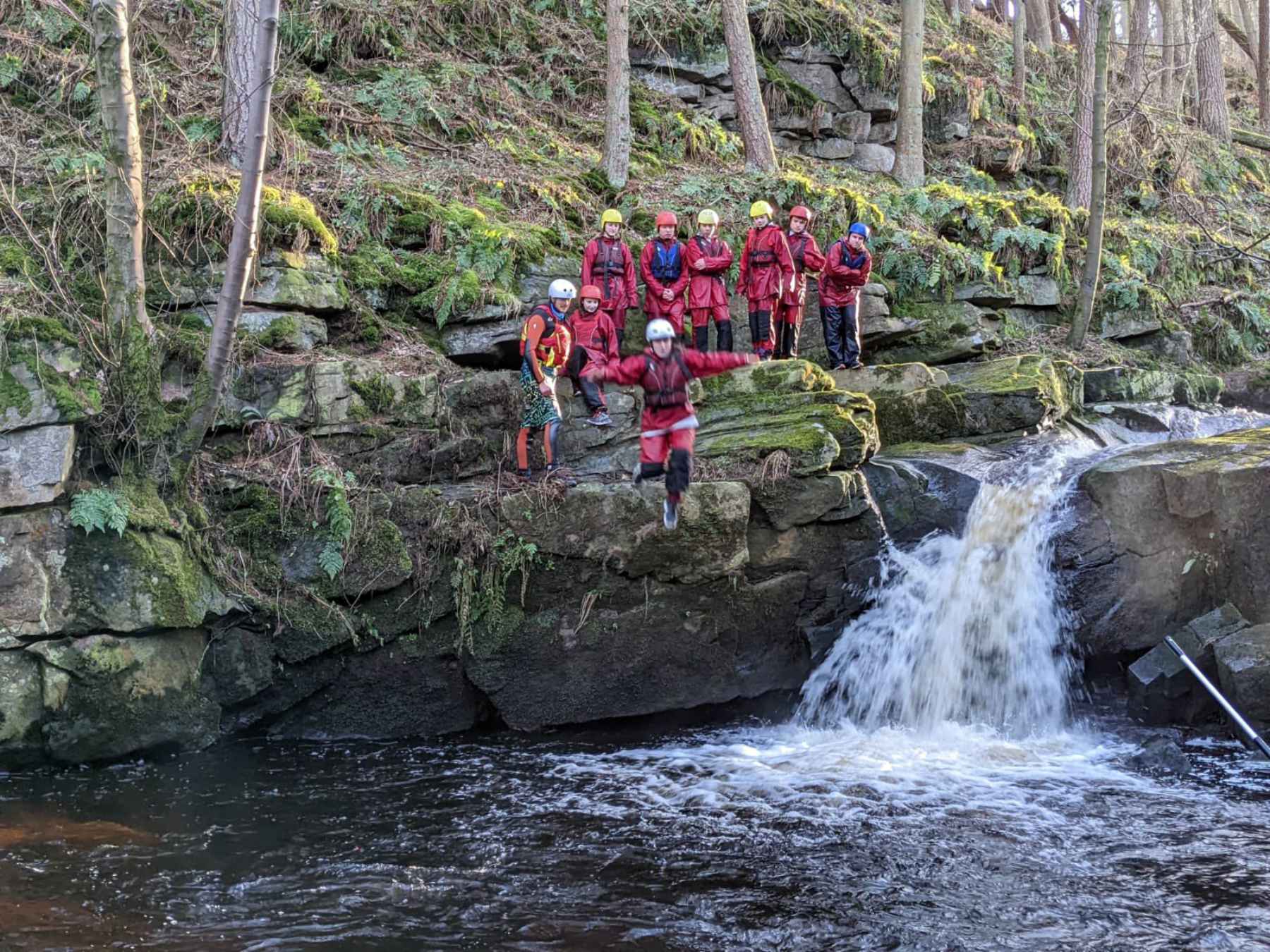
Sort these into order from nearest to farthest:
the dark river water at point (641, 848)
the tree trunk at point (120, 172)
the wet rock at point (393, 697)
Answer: the dark river water at point (641, 848) < the tree trunk at point (120, 172) < the wet rock at point (393, 697)

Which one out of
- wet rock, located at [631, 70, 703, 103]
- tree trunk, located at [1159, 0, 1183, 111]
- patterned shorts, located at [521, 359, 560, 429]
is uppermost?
tree trunk, located at [1159, 0, 1183, 111]

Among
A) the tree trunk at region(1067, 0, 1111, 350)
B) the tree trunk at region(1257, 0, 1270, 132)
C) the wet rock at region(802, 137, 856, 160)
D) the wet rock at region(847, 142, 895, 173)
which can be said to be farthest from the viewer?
the tree trunk at region(1257, 0, 1270, 132)

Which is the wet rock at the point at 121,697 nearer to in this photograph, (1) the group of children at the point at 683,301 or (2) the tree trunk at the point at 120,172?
(2) the tree trunk at the point at 120,172

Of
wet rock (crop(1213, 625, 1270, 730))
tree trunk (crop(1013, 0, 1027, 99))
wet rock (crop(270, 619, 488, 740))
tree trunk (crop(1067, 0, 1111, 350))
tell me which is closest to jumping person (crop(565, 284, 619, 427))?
wet rock (crop(270, 619, 488, 740))

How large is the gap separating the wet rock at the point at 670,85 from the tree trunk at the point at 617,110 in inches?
121

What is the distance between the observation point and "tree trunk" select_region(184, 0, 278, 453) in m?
8.29

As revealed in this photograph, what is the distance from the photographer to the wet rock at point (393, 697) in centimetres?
964

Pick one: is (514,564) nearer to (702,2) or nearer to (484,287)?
(484,287)

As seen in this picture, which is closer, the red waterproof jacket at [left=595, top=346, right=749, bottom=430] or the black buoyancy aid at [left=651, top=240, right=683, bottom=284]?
the red waterproof jacket at [left=595, top=346, right=749, bottom=430]

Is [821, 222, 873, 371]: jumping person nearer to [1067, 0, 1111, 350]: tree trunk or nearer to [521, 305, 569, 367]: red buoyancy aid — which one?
[521, 305, 569, 367]: red buoyancy aid

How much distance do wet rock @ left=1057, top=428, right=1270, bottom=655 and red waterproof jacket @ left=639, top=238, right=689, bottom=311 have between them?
4.96m

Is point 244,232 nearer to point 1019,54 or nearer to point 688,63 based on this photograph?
point 688,63

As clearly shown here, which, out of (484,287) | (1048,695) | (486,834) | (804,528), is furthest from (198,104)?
(1048,695)

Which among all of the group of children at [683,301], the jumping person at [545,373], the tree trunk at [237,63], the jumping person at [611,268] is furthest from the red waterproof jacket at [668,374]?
the tree trunk at [237,63]
